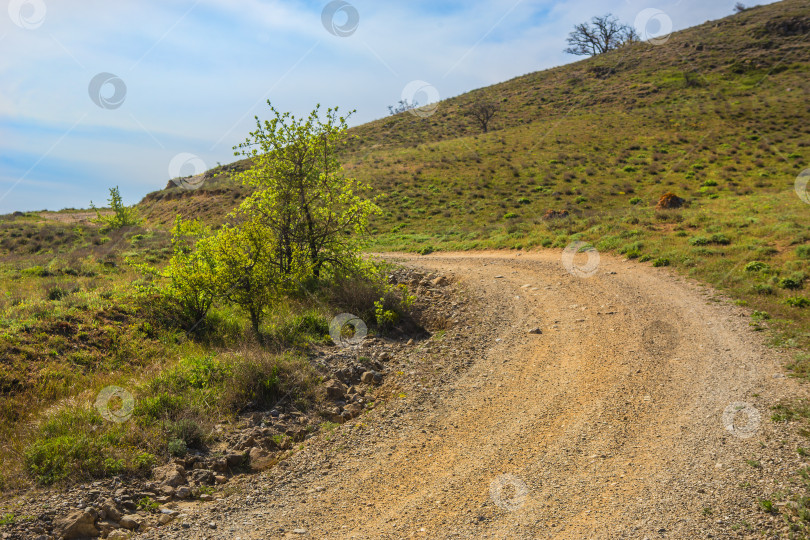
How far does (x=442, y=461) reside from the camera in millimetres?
5727

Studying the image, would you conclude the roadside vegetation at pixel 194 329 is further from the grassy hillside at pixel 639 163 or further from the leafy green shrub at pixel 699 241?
the leafy green shrub at pixel 699 241

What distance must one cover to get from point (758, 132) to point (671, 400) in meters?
47.4

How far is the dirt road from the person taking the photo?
4.57 metres

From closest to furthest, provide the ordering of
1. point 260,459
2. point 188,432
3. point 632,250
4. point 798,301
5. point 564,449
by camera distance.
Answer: point 564,449, point 260,459, point 188,432, point 798,301, point 632,250

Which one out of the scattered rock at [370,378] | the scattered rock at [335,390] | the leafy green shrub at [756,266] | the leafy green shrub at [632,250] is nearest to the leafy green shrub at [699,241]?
the leafy green shrub at [632,250]

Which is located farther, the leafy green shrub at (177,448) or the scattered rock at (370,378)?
the scattered rock at (370,378)

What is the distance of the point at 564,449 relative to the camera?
226 inches

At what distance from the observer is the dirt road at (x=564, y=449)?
4.57 metres

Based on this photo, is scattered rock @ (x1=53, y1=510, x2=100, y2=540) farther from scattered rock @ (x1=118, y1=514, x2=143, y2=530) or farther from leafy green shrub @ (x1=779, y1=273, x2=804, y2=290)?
leafy green shrub @ (x1=779, y1=273, x2=804, y2=290)

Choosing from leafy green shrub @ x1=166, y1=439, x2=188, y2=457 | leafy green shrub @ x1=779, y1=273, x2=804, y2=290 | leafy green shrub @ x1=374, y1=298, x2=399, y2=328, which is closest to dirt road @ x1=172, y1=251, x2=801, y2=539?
leafy green shrub @ x1=166, y1=439, x2=188, y2=457

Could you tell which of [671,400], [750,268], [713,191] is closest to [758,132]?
[713,191]

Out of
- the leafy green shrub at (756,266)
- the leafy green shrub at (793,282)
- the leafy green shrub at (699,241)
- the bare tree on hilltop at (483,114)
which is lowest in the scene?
the leafy green shrub at (793,282)

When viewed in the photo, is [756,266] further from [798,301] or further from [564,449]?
[564,449]

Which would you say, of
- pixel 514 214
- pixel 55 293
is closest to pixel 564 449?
pixel 55 293
